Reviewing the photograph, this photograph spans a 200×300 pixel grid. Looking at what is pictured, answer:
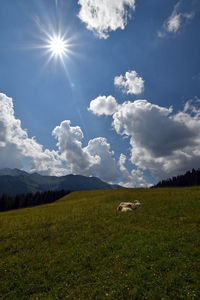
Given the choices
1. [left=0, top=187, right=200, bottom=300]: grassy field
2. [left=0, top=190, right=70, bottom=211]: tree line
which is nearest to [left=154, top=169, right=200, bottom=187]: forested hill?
[left=0, top=190, right=70, bottom=211]: tree line

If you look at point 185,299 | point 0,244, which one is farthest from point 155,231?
point 0,244

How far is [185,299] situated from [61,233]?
624 inches

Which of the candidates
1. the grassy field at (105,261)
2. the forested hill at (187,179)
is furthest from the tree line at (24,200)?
the forested hill at (187,179)

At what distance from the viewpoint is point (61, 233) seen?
19.5 metres

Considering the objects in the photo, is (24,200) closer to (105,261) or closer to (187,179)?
(105,261)

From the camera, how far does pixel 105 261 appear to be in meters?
12.5

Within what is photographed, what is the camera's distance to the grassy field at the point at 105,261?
30.9 feet

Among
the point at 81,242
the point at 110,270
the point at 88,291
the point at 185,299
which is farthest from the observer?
the point at 81,242

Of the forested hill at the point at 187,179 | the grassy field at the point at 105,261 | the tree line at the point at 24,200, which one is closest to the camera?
the grassy field at the point at 105,261

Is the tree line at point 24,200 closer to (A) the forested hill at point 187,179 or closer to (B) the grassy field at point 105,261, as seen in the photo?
(B) the grassy field at point 105,261

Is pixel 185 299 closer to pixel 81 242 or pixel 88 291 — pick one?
pixel 88 291

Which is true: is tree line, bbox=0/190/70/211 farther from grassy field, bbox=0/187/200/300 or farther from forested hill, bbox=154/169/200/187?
forested hill, bbox=154/169/200/187

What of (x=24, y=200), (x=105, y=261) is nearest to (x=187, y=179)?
(x=24, y=200)

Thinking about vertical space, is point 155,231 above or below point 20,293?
above
